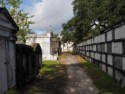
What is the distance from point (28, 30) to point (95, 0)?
9403 mm

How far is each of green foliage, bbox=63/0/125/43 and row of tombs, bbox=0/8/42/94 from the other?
1594 centimetres

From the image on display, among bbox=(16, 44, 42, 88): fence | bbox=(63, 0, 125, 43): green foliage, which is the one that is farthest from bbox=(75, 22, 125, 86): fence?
bbox=(63, 0, 125, 43): green foliage

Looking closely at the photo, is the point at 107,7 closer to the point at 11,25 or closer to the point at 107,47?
the point at 107,47

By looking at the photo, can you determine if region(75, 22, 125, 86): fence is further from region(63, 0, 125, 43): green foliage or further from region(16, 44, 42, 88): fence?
region(63, 0, 125, 43): green foliage

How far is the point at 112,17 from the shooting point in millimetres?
32625

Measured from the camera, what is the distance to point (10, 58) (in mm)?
12625

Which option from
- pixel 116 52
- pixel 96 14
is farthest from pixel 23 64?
pixel 96 14

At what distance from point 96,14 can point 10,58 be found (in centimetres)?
2401

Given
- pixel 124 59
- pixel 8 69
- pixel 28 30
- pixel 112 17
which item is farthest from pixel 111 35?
pixel 28 30

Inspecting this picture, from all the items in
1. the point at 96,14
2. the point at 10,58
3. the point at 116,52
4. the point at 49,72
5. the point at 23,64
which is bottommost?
the point at 49,72

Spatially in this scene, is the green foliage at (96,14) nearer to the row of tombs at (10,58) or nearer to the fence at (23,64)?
the fence at (23,64)

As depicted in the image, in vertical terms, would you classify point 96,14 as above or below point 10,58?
above

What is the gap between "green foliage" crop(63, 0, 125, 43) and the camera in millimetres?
31938

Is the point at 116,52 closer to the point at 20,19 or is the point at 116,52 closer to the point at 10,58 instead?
the point at 10,58
